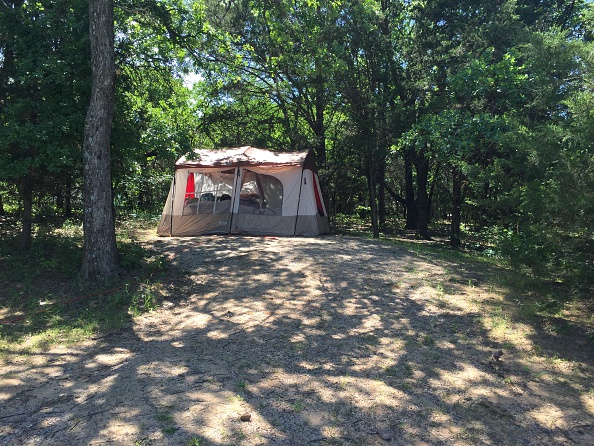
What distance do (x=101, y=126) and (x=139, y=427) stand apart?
15.5ft

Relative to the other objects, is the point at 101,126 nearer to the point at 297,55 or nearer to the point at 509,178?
the point at 509,178

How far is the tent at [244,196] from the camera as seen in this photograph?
1138cm

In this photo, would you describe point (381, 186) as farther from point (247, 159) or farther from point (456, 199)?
point (247, 159)

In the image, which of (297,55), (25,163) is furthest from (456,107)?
(25,163)

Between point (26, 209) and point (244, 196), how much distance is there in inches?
208

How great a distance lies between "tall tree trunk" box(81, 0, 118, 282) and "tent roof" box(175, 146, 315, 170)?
4.85 m

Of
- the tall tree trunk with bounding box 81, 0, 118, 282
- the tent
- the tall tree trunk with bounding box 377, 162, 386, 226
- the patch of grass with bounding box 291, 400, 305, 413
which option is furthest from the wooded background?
the patch of grass with bounding box 291, 400, 305, 413

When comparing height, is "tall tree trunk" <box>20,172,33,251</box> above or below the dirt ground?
above

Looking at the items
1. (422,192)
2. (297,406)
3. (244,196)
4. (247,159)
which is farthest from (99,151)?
(422,192)

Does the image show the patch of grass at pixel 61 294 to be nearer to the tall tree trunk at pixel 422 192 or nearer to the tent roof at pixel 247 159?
the tent roof at pixel 247 159

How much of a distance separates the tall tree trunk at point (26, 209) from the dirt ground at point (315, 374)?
3.64m

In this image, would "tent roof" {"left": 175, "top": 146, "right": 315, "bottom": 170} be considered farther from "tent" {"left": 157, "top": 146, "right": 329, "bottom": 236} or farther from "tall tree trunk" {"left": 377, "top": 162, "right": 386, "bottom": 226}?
"tall tree trunk" {"left": 377, "top": 162, "right": 386, "bottom": 226}

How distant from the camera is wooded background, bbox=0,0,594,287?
507 centimetres

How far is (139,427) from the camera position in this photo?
114 inches
